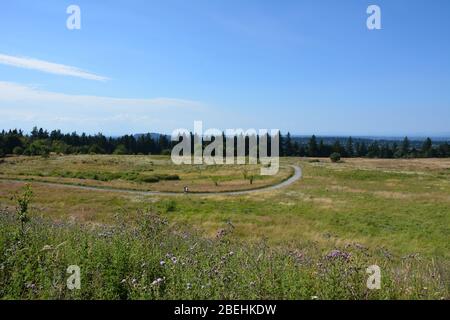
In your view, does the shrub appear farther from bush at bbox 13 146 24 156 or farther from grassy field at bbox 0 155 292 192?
bush at bbox 13 146 24 156

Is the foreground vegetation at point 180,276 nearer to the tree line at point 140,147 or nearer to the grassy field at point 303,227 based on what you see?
the grassy field at point 303,227

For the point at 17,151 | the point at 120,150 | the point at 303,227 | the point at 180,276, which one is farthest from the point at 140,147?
the point at 180,276

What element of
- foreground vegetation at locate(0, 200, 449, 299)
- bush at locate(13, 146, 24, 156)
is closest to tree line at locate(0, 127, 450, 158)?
bush at locate(13, 146, 24, 156)

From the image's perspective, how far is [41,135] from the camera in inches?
7037

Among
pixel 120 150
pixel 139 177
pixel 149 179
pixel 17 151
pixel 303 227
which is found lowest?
pixel 149 179

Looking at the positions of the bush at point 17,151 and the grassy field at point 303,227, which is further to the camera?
the bush at point 17,151

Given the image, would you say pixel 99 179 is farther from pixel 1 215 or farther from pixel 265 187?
pixel 1 215

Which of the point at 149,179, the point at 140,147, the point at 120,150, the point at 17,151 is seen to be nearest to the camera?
the point at 149,179

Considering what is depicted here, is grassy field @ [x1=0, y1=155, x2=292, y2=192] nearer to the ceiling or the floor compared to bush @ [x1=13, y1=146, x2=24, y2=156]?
nearer to the floor

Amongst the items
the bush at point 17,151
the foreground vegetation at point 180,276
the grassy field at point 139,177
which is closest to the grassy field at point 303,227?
the foreground vegetation at point 180,276

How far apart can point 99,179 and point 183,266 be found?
71.9 m

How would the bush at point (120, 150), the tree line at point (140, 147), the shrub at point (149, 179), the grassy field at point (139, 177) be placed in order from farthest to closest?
the bush at point (120, 150) < the tree line at point (140, 147) < the shrub at point (149, 179) < the grassy field at point (139, 177)

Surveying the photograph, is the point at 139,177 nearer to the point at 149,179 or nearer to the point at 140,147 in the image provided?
the point at 149,179

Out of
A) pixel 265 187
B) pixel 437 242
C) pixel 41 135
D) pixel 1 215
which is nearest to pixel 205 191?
pixel 265 187
